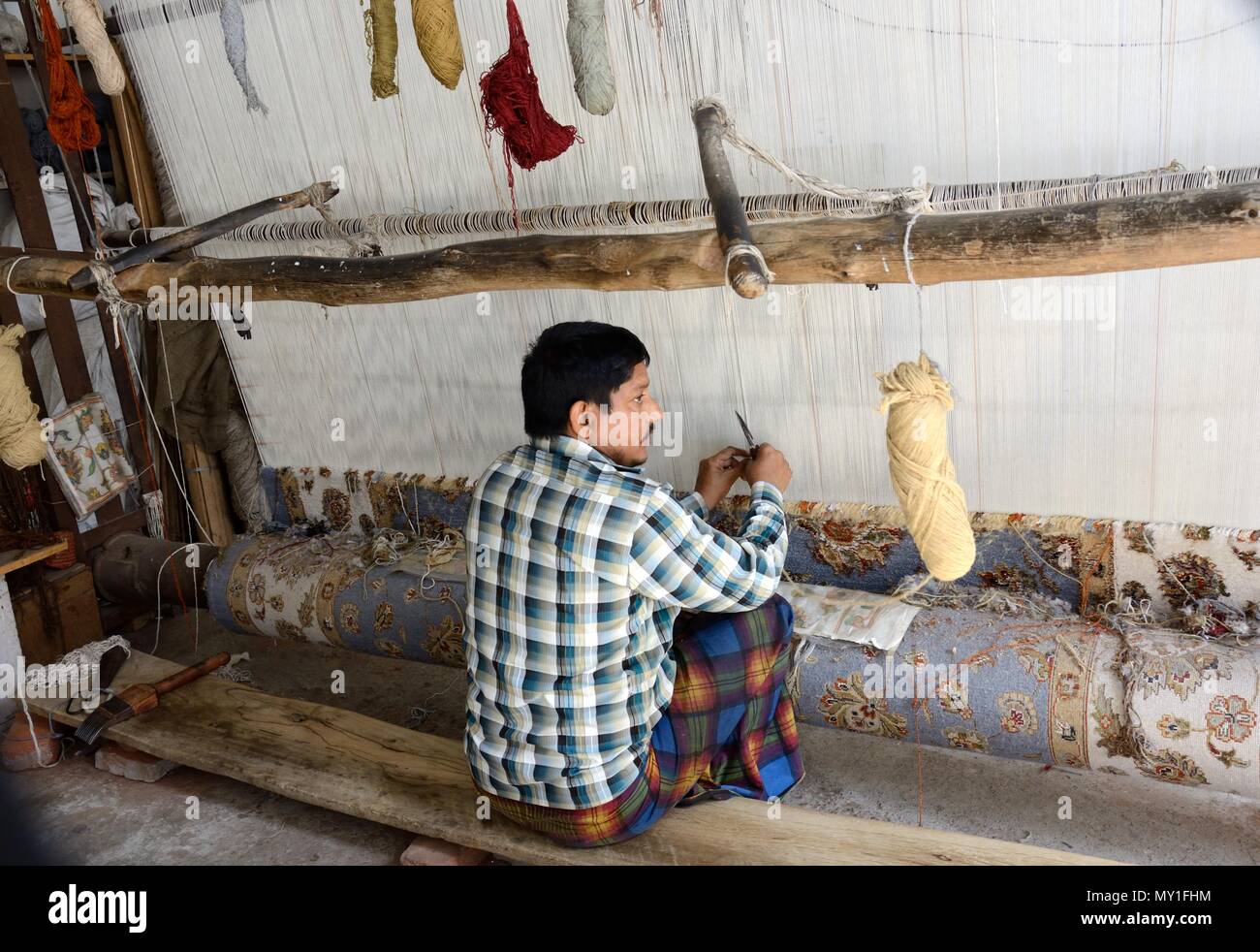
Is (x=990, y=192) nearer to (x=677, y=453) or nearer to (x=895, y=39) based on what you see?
(x=895, y=39)

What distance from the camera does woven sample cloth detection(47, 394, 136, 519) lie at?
3.71 meters

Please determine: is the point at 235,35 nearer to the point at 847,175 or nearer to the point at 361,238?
the point at 361,238

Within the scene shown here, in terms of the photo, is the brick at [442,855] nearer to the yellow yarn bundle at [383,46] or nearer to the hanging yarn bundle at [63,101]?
the yellow yarn bundle at [383,46]

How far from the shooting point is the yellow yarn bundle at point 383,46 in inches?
101

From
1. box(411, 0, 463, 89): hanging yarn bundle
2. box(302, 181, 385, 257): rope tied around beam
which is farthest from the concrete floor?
box(411, 0, 463, 89): hanging yarn bundle

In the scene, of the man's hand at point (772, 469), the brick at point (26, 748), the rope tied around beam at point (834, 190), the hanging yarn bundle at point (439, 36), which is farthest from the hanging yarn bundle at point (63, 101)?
the man's hand at point (772, 469)

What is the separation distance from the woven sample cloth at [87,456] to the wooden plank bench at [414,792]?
736 millimetres

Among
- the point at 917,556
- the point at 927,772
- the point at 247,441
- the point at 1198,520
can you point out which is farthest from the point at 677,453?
the point at 247,441

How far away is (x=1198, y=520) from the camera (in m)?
2.44

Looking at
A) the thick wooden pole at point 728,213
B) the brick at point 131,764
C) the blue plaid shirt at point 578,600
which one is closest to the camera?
the thick wooden pole at point 728,213

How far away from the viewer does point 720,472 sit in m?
2.67

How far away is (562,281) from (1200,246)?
122 cm

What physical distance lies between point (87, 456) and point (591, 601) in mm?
2609

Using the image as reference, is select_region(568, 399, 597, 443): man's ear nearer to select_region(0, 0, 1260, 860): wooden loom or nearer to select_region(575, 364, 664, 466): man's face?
select_region(575, 364, 664, 466): man's face
